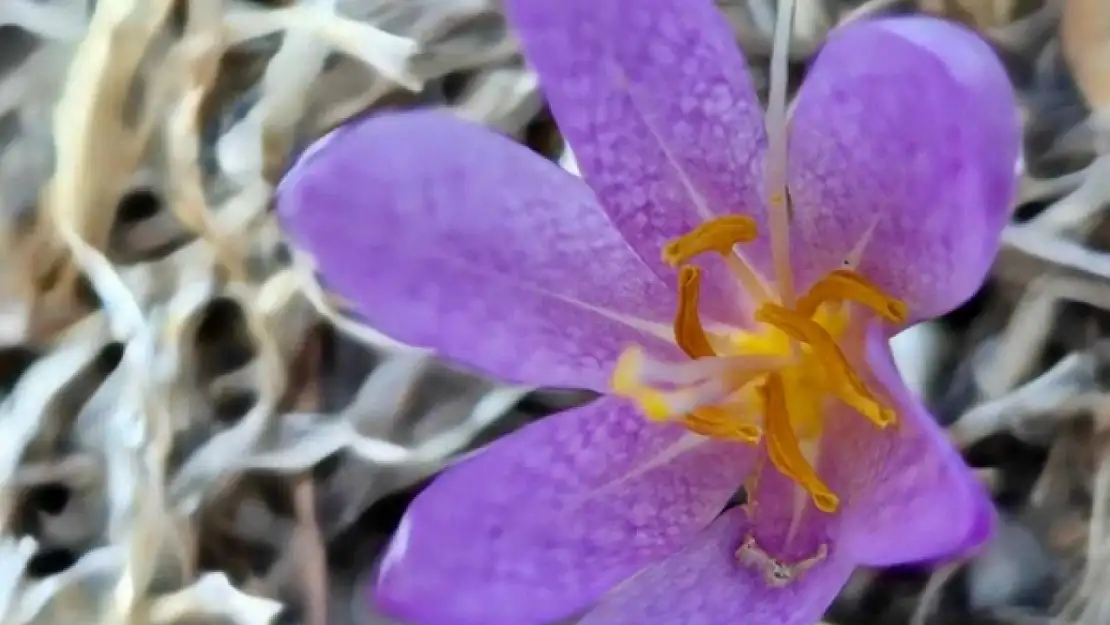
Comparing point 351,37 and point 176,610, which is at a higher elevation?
point 351,37

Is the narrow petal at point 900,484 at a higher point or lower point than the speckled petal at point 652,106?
lower

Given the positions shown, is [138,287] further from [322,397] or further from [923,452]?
[923,452]

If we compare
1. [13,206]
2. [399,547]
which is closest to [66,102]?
[13,206]

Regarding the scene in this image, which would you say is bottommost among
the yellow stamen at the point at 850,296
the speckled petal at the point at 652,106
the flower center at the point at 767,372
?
the flower center at the point at 767,372
